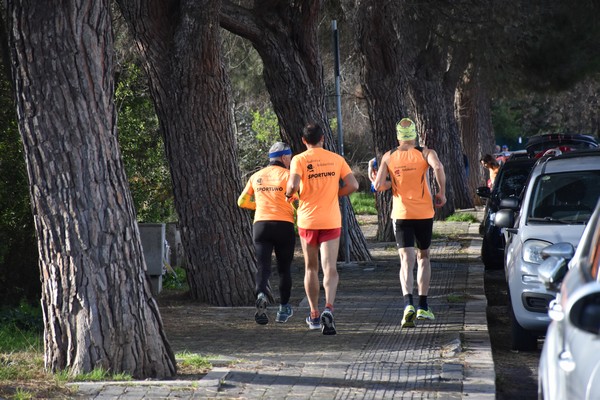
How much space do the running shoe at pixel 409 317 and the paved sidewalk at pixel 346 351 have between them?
0.31 ft

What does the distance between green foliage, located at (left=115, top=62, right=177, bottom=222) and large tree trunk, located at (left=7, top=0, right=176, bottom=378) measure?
780 cm

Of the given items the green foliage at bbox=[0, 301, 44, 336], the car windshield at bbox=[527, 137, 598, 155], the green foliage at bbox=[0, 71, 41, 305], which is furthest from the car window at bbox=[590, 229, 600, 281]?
the car windshield at bbox=[527, 137, 598, 155]

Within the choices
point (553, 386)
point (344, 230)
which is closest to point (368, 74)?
point (344, 230)

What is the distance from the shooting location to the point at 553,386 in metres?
4.71

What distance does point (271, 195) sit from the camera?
36.4 ft

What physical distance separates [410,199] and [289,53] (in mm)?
5778

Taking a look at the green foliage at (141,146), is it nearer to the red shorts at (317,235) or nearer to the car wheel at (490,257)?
the car wheel at (490,257)

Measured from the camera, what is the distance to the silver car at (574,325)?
3771 mm

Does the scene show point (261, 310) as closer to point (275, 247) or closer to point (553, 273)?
point (275, 247)

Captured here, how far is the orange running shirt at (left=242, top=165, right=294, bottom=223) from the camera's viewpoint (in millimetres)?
11070

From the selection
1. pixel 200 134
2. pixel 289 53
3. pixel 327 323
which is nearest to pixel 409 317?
pixel 327 323

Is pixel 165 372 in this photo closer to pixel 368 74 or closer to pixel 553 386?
pixel 553 386

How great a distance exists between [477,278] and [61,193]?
27.2ft

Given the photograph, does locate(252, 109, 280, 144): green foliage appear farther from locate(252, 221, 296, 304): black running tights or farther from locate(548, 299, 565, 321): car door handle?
locate(548, 299, 565, 321): car door handle
